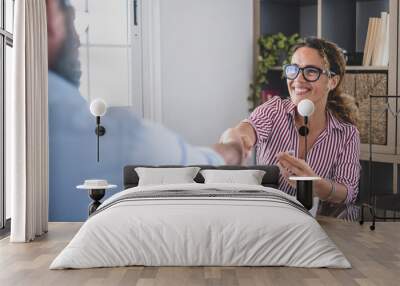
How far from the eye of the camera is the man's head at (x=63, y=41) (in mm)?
7848

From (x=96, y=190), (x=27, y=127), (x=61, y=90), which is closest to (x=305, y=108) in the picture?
(x=96, y=190)

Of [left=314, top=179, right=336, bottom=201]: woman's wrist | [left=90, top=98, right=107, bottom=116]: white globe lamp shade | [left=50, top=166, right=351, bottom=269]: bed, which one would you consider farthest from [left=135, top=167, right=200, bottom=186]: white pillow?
[left=50, top=166, right=351, bottom=269]: bed

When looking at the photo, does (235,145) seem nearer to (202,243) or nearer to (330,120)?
(330,120)

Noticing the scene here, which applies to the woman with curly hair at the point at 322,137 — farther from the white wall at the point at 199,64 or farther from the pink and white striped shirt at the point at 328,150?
the white wall at the point at 199,64

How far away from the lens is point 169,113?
25.7 feet

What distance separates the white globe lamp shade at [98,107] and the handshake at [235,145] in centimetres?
125

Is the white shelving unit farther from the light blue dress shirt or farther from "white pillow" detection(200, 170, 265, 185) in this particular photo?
the light blue dress shirt

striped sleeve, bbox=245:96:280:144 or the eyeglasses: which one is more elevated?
the eyeglasses

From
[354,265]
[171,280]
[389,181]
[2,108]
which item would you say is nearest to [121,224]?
[171,280]

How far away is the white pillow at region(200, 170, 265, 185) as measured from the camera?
23.6ft

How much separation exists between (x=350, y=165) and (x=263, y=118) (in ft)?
3.41

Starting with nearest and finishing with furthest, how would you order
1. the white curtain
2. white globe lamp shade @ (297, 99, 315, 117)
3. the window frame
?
the white curtain < the window frame < white globe lamp shade @ (297, 99, 315, 117)

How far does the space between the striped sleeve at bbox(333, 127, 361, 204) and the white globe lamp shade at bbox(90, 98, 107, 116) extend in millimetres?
2503

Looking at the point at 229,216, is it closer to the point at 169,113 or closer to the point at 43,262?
the point at 43,262
